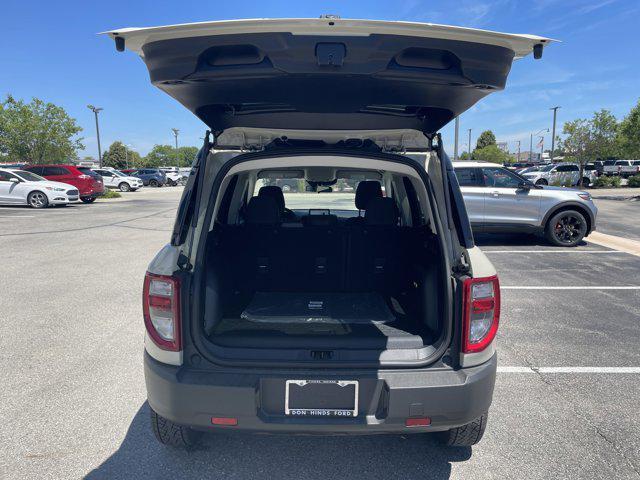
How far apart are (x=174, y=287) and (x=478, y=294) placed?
1.51m

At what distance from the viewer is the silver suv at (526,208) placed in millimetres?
9352

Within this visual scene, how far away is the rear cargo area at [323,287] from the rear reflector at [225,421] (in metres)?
0.35

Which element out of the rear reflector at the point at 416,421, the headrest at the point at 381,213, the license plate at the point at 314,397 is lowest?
the rear reflector at the point at 416,421

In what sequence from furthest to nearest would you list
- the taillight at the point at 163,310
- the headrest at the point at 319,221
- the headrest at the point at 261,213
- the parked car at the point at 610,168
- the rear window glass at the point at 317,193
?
the parked car at the point at 610,168 < the rear window glass at the point at 317,193 < the headrest at the point at 319,221 < the headrest at the point at 261,213 < the taillight at the point at 163,310

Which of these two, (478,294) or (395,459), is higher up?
(478,294)

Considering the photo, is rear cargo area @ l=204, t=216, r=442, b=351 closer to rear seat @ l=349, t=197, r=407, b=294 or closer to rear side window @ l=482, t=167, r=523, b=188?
rear seat @ l=349, t=197, r=407, b=294

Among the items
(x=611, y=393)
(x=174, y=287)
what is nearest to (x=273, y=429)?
(x=174, y=287)

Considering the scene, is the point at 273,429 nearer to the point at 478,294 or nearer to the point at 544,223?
the point at 478,294

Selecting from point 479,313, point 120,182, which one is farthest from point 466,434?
point 120,182

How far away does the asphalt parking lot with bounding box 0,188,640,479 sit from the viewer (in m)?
2.46

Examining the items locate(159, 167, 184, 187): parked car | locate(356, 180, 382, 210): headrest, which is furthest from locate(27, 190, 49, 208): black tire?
locate(159, 167, 184, 187): parked car

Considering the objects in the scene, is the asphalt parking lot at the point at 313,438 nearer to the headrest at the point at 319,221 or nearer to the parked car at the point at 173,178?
the headrest at the point at 319,221

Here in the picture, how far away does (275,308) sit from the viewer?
300 cm

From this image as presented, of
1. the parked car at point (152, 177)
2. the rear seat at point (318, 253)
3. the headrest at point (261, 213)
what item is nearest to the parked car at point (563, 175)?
the rear seat at point (318, 253)
